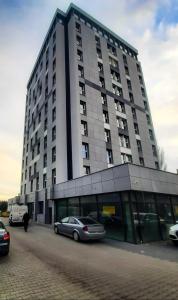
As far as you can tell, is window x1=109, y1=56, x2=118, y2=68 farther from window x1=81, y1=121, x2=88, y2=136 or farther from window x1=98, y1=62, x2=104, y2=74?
window x1=81, y1=121, x2=88, y2=136

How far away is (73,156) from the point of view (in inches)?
912

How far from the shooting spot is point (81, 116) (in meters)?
24.0

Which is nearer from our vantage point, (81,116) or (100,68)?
(81,116)

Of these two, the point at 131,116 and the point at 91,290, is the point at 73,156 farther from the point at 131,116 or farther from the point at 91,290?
the point at 91,290

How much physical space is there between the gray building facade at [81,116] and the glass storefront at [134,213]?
24.5 inches

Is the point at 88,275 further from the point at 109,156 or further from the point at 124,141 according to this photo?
the point at 124,141

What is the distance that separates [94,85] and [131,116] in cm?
798

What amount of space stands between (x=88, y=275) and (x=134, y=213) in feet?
22.0

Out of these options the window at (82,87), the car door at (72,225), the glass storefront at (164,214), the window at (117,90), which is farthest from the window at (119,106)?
the car door at (72,225)

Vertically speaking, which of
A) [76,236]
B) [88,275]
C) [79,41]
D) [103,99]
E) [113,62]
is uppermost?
[79,41]

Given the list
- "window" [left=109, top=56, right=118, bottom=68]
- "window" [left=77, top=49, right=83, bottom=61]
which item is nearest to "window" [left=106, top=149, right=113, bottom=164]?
"window" [left=77, top=49, right=83, bottom=61]

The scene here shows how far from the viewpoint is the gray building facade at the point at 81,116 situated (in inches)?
901

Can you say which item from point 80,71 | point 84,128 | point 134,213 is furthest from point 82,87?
point 134,213

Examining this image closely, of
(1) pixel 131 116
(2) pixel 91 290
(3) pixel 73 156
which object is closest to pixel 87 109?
(3) pixel 73 156
